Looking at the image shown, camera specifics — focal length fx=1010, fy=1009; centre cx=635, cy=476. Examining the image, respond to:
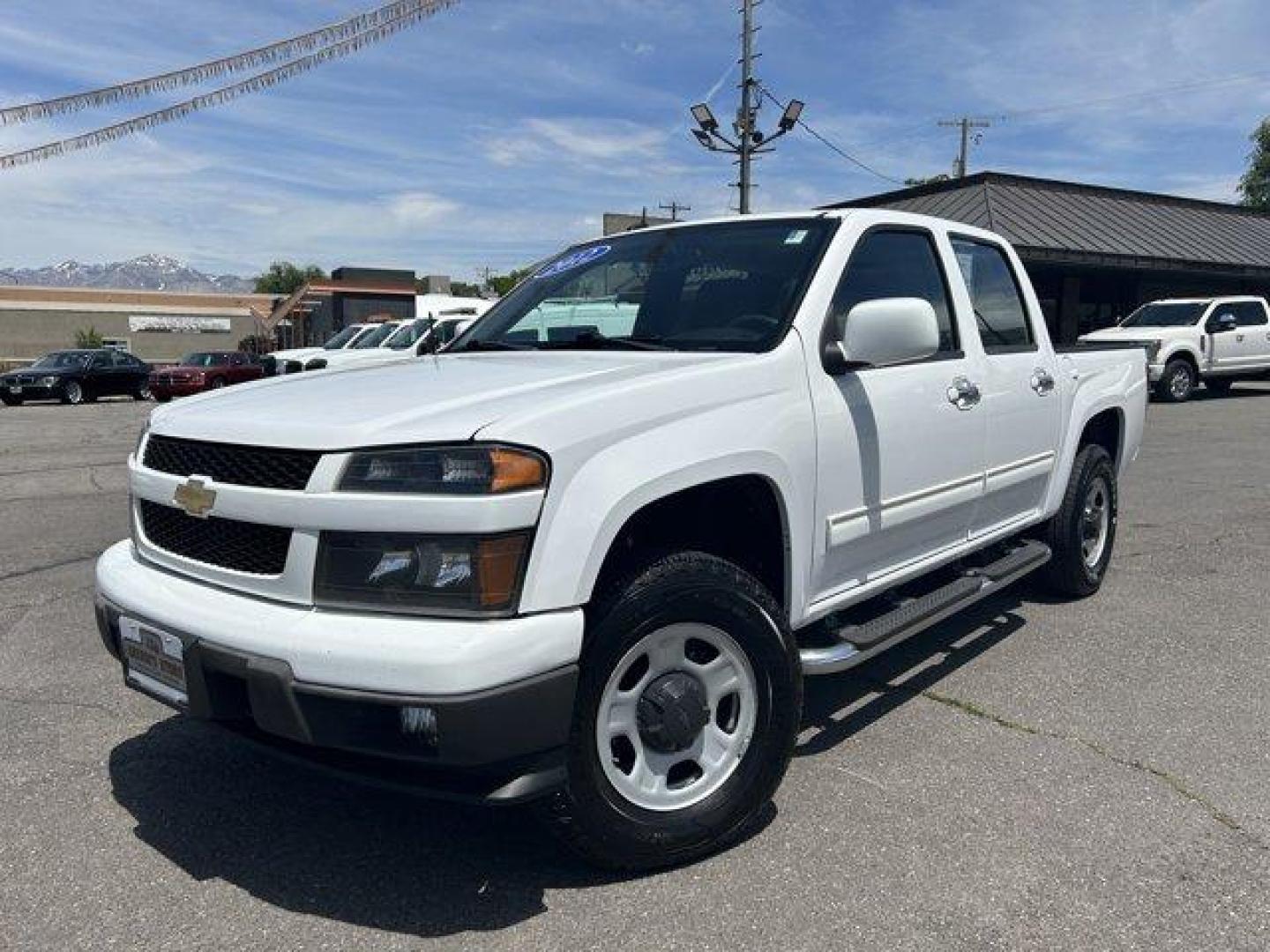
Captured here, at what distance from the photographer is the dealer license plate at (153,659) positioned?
2.62m

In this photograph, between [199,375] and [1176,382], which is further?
[199,375]

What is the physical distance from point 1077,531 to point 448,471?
3965mm

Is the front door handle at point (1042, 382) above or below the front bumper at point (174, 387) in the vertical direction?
above

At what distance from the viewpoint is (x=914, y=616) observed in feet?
12.1

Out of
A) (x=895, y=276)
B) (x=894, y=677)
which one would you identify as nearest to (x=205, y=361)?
(x=894, y=677)

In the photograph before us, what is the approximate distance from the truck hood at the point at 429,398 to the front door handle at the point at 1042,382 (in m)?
2.12

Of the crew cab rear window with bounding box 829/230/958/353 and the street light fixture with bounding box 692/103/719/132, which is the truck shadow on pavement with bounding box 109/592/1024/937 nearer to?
the crew cab rear window with bounding box 829/230/958/353

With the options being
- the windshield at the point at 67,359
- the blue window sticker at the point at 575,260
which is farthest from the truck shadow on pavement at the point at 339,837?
the windshield at the point at 67,359

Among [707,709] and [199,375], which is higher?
[707,709]

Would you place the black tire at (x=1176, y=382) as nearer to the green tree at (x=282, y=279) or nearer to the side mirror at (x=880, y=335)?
the side mirror at (x=880, y=335)

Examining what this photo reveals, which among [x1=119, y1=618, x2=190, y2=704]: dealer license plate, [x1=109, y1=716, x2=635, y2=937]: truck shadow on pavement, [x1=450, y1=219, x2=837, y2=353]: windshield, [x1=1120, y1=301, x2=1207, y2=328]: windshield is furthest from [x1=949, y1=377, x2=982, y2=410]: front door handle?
[x1=1120, y1=301, x2=1207, y2=328]: windshield

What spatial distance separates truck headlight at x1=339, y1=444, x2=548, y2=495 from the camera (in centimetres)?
237

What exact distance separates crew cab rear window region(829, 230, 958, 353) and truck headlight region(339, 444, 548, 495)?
1454 mm

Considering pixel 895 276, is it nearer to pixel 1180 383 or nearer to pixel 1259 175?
pixel 1180 383
